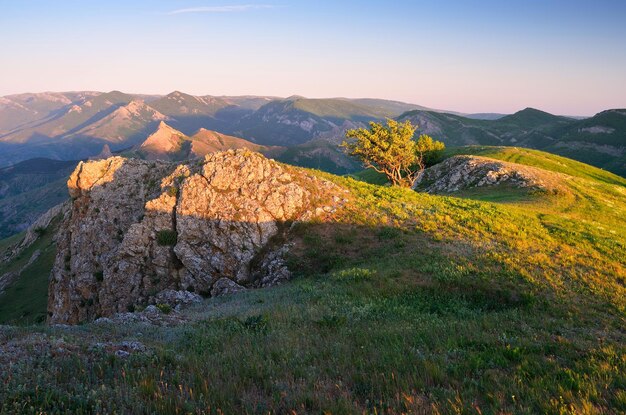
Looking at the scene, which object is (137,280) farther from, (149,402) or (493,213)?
(493,213)

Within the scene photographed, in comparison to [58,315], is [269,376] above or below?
above

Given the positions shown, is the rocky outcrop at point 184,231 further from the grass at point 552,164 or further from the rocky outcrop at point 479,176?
the grass at point 552,164

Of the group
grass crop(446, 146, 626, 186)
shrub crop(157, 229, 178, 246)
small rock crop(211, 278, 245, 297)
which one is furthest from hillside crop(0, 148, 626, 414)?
grass crop(446, 146, 626, 186)

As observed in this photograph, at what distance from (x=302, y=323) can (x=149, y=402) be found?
6.44 m

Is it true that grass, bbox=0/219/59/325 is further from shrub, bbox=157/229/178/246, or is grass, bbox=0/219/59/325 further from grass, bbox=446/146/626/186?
grass, bbox=446/146/626/186

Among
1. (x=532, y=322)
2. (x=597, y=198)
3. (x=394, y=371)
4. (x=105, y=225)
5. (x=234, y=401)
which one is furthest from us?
(x=597, y=198)

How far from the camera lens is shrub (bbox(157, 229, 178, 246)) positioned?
26.9m

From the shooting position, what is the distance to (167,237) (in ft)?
88.5

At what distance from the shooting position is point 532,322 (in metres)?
11.4

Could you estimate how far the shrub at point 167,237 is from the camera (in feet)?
88.2

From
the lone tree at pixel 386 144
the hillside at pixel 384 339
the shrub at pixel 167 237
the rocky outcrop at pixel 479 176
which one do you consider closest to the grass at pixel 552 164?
the rocky outcrop at pixel 479 176

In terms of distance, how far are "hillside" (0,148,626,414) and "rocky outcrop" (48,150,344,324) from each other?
194cm

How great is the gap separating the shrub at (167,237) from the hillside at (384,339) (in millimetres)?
5381

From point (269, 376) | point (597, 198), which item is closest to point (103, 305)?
point (269, 376)
